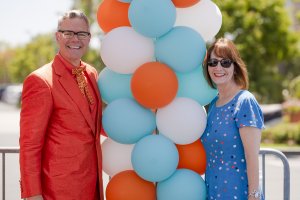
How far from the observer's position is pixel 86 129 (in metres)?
3.41

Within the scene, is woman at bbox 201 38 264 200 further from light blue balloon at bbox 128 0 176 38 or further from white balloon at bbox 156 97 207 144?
light blue balloon at bbox 128 0 176 38

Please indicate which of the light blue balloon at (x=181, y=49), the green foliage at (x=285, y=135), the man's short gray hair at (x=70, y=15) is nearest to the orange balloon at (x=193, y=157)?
the light blue balloon at (x=181, y=49)

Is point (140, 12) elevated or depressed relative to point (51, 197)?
elevated

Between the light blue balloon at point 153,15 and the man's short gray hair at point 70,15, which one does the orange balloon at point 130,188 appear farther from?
the man's short gray hair at point 70,15

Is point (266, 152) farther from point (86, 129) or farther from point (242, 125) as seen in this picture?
point (86, 129)

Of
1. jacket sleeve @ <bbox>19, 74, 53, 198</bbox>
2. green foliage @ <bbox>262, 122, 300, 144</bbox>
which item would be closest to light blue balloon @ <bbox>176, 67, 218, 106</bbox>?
jacket sleeve @ <bbox>19, 74, 53, 198</bbox>

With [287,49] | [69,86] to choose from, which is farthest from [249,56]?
[69,86]

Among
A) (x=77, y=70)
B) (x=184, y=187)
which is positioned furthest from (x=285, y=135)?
(x=77, y=70)

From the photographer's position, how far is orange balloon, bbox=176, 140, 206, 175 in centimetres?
361

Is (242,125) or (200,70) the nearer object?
(242,125)

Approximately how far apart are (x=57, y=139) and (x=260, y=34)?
65.8ft

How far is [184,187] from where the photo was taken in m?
3.52

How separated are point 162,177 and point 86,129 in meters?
0.66

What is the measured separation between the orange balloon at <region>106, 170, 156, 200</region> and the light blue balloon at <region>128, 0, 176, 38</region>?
1.08 m
